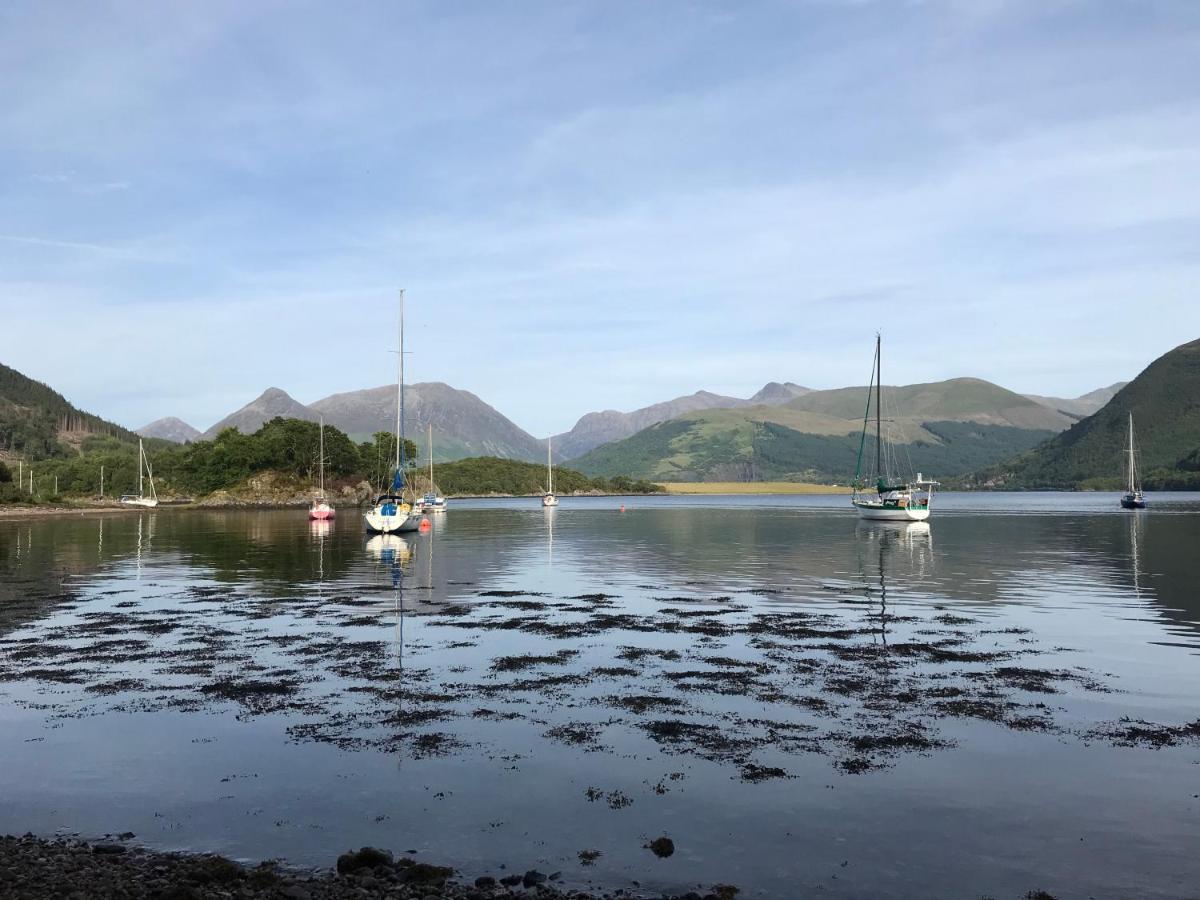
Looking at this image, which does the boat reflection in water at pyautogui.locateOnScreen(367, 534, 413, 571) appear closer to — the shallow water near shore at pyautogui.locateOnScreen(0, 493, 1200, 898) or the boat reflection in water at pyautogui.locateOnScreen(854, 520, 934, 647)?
the shallow water near shore at pyautogui.locateOnScreen(0, 493, 1200, 898)

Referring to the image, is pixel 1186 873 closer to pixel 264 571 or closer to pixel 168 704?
pixel 168 704

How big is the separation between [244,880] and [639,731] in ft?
31.0

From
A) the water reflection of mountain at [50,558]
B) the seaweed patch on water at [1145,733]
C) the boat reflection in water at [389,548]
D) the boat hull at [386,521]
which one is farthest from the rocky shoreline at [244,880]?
the boat hull at [386,521]

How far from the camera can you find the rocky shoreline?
1139cm

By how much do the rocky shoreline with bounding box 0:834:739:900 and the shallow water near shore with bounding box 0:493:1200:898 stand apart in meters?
0.54

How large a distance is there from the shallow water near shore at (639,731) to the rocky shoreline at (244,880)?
1.77 feet

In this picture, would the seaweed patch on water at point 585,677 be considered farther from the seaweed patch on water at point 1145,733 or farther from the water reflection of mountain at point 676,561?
the water reflection of mountain at point 676,561

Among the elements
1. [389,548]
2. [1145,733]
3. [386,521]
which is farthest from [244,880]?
[386,521]

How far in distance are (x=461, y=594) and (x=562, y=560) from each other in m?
21.2

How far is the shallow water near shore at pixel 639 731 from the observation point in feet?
43.2

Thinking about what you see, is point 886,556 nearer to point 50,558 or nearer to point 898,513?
point 898,513

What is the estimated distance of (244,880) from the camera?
38.7 ft

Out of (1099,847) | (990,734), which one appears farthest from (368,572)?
(1099,847)

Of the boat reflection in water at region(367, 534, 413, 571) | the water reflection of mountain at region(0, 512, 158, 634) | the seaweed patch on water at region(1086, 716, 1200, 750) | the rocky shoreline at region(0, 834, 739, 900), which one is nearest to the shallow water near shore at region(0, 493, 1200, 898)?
the seaweed patch on water at region(1086, 716, 1200, 750)
